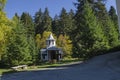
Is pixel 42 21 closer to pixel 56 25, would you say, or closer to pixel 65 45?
pixel 56 25

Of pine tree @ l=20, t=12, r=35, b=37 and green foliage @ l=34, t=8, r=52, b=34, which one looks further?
green foliage @ l=34, t=8, r=52, b=34

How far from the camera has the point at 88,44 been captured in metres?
43.7

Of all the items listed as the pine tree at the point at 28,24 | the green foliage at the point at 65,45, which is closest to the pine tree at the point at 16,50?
the green foliage at the point at 65,45

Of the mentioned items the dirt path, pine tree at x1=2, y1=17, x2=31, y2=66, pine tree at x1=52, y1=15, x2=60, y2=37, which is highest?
pine tree at x1=52, y1=15, x2=60, y2=37

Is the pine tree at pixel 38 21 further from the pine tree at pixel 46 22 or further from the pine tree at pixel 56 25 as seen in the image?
the pine tree at pixel 56 25

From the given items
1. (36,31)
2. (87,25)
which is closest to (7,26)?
(87,25)

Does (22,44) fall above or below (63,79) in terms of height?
above

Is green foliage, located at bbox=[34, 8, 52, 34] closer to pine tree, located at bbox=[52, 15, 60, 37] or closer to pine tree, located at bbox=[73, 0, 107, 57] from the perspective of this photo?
pine tree, located at bbox=[52, 15, 60, 37]

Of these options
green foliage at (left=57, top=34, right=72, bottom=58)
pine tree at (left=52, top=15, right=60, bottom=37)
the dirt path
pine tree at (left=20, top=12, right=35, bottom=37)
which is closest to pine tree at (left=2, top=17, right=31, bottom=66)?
green foliage at (left=57, top=34, right=72, bottom=58)

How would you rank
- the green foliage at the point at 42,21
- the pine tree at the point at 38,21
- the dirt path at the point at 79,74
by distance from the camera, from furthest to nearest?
the pine tree at the point at 38,21 → the green foliage at the point at 42,21 → the dirt path at the point at 79,74

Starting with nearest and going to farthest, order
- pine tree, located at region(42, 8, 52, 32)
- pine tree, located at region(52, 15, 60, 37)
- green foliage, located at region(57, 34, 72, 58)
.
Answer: green foliage, located at region(57, 34, 72, 58) < pine tree, located at region(52, 15, 60, 37) < pine tree, located at region(42, 8, 52, 32)

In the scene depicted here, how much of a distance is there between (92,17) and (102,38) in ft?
10.9

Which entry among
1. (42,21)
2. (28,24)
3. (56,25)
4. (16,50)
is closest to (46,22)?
(56,25)

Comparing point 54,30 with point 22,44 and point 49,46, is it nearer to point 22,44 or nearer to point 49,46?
point 49,46
